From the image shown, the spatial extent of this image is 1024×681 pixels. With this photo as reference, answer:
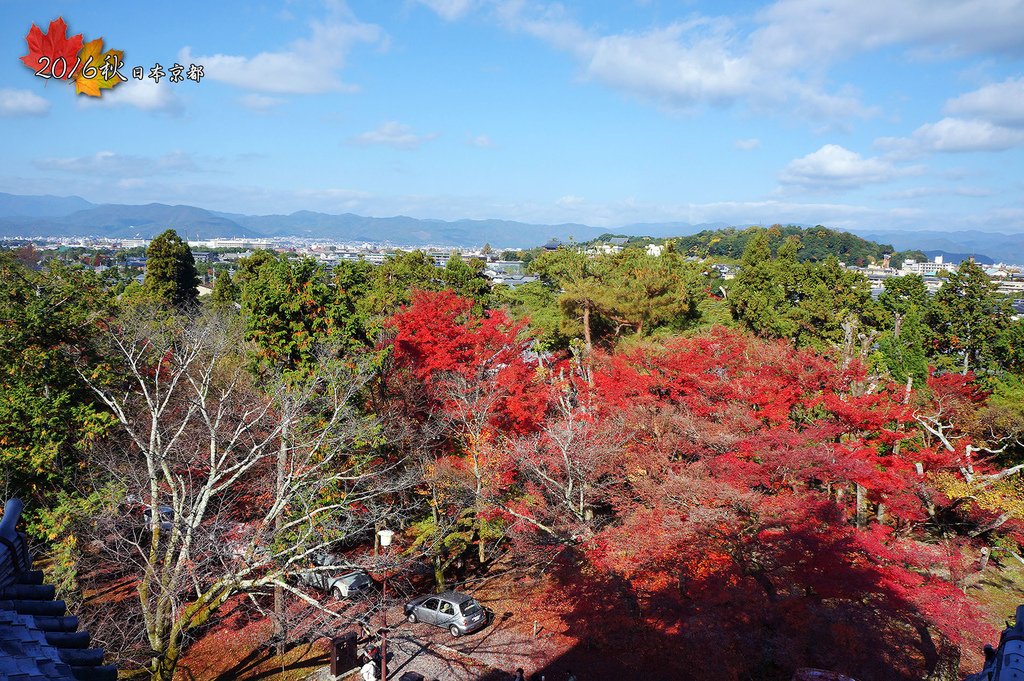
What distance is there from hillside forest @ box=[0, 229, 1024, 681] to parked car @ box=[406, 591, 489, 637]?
1.38 meters

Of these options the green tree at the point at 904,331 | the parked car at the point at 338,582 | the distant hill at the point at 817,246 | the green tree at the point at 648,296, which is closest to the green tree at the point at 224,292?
the green tree at the point at 648,296

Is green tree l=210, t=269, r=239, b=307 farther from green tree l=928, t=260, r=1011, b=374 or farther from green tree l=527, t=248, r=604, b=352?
green tree l=928, t=260, r=1011, b=374

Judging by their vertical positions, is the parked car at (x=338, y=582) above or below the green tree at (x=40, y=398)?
below

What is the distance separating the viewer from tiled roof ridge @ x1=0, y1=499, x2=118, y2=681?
11.4 ft

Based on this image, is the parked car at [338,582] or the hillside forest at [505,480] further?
the parked car at [338,582]

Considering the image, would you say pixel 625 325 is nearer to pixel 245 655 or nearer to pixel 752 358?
pixel 752 358

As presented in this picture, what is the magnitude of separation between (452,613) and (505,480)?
410 cm

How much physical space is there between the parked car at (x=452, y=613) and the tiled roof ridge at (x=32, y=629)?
11.5 meters

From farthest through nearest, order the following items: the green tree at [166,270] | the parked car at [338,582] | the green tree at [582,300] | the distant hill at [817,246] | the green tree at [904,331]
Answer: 1. the distant hill at [817,246]
2. the green tree at [166,270]
3. the green tree at [582,300]
4. the green tree at [904,331]
5. the parked car at [338,582]

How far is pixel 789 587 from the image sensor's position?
14023 mm

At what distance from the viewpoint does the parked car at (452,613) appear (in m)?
14.7

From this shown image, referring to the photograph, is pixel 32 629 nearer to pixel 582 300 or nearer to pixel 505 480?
pixel 505 480

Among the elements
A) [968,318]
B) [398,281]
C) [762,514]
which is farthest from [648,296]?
[762,514]

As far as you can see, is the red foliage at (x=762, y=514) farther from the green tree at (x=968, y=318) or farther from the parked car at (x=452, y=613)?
the green tree at (x=968, y=318)
